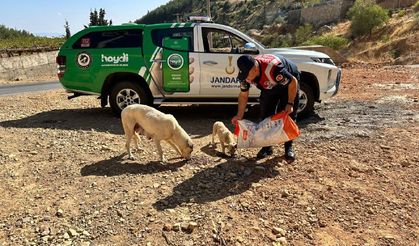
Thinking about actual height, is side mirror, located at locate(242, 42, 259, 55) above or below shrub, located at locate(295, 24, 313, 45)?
below

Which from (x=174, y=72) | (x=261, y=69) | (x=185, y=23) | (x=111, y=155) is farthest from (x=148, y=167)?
(x=185, y=23)

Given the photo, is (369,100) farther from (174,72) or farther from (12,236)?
(12,236)

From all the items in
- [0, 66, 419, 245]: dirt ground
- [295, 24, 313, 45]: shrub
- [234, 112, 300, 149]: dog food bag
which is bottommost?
[0, 66, 419, 245]: dirt ground

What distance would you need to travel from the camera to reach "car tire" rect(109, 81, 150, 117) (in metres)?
8.09

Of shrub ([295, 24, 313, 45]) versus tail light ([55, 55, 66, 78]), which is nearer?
tail light ([55, 55, 66, 78])

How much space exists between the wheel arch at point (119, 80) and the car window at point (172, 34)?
81 cm

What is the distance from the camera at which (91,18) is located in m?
44.3

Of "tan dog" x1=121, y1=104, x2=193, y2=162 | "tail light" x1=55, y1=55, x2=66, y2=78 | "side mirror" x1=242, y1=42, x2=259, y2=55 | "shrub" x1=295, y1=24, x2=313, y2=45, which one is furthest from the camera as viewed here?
"shrub" x1=295, y1=24, x2=313, y2=45

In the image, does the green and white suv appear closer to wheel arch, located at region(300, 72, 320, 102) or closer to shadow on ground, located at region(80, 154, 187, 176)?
wheel arch, located at region(300, 72, 320, 102)

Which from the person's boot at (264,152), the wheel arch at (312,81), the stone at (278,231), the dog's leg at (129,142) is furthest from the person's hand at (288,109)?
the wheel arch at (312,81)

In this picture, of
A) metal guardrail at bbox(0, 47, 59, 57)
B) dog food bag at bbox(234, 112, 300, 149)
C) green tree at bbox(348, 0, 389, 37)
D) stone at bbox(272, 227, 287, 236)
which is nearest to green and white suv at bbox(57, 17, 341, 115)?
dog food bag at bbox(234, 112, 300, 149)

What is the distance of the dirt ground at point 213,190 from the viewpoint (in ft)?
12.6

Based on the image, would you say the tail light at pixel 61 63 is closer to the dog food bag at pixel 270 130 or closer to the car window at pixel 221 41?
the car window at pixel 221 41

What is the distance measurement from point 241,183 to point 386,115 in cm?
422
